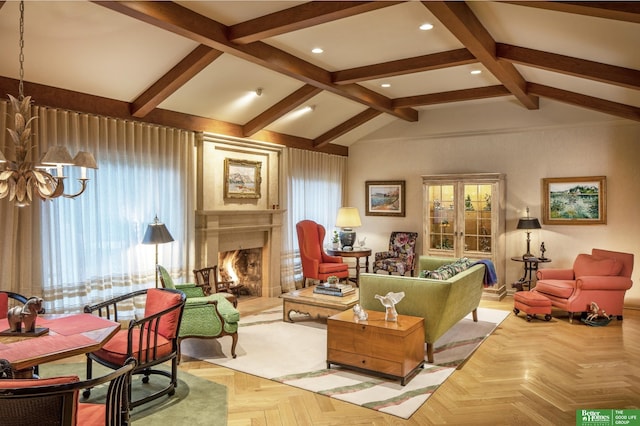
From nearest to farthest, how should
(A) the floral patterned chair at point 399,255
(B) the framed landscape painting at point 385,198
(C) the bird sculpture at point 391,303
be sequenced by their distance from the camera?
(C) the bird sculpture at point 391,303 → (A) the floral patterned chair at point 399,255 → (B) the framed landscape painting at point 385,198

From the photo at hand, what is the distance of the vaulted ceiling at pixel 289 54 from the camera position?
353cm

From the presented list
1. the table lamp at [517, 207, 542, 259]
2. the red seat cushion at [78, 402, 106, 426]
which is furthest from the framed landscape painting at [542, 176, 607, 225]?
the red seat cushion at [78, 402, 106, 426]

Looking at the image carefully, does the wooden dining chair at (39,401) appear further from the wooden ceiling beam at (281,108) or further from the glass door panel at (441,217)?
the glass door panel at (441,217)

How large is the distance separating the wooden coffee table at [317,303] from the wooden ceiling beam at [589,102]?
3714 mm

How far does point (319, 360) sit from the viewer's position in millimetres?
4207

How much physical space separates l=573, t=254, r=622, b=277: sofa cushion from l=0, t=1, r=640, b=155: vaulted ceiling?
1.91 metres

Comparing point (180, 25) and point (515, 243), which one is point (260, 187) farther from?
point (515, 243)

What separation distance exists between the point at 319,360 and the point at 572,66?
3.78 metres

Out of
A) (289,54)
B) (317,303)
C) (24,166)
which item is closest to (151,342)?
(24,166)

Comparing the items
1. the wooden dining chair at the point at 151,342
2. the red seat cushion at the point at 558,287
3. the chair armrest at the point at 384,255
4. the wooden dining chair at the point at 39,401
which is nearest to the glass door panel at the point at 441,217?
the chair armrest at the point at 384,255

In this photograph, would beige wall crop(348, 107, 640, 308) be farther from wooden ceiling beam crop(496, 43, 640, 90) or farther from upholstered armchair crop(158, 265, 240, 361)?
upholstered armchair crop(158, 265, 240, 361)

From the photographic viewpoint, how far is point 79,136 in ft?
15.2

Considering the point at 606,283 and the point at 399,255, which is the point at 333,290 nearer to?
the point at 399,255

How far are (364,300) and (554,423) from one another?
1893 mm
